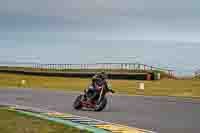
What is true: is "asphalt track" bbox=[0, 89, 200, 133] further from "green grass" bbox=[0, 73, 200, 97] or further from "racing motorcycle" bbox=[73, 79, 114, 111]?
"green grass" bbox=[0, 73, 200, 97]

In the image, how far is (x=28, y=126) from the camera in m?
15.8

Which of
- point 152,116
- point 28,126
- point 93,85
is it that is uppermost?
point 93,85

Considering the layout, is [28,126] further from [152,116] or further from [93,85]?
[93,85]

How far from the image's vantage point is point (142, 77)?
2234 inches

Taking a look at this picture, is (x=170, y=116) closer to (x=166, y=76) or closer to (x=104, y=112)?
(x=104, y=112)

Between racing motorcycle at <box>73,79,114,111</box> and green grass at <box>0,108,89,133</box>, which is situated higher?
A: racing motorcycle at <box>73,79,114,111</box>

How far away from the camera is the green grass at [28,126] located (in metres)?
14.8

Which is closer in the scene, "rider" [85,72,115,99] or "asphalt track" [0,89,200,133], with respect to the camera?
"asphalt track" [0,89,200,133]

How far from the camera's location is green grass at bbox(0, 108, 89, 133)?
48.6ft

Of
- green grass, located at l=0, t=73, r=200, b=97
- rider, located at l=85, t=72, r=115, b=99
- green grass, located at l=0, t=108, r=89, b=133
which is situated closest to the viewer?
green grass, located at l=0, t=108, r=89, b=133

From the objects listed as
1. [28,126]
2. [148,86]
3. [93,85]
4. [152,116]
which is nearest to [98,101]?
[93,85]

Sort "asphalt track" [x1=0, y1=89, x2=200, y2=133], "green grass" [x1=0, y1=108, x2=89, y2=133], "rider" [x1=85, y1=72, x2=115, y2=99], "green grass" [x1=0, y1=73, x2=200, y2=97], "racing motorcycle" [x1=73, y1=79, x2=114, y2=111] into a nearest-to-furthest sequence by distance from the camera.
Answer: "green grass" [x1=0, y1=108, x2=89, y2=133]
"asphalt track" [x1=0, y1=89, x2=200, y2=133]
"racing motorcycle" [x1=73, y1=79, x2=114, y2=111]
"rider" [x1=85, y1=72, x2=115, y2=99]
"green grass" [x1=0, y1=73, x2=200, y2=97]

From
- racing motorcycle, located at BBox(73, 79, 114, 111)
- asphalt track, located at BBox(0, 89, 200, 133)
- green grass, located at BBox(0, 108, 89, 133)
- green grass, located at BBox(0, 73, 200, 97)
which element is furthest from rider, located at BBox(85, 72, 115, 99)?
green grass, located at BBox(0, 73, 200, 97)

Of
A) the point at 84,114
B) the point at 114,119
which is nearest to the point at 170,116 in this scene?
the point at 114,119
